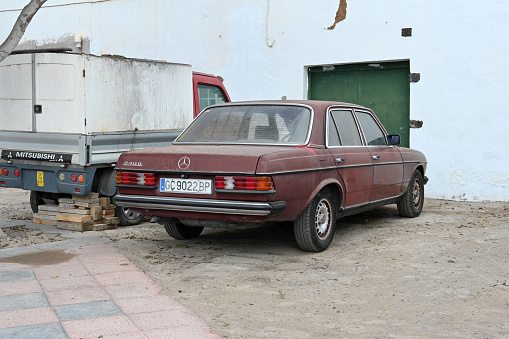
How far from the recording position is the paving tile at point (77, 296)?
509 cm

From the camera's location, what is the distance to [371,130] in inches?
320

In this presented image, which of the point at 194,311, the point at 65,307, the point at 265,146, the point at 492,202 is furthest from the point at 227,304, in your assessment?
the point at 492,202

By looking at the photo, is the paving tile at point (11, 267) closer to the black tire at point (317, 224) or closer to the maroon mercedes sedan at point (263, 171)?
the maroon mercedes sedan at point (263, 171)

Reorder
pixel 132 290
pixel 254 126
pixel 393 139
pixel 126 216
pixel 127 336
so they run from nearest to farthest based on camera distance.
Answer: pixel 127 336
pixel 132 290
pixel 254 126
pixel 393 139
pixel 126 216

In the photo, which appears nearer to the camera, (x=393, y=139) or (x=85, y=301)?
(x=85, y=301)

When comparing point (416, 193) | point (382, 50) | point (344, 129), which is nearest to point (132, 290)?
point (344, 129)

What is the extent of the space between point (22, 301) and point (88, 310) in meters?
0.61

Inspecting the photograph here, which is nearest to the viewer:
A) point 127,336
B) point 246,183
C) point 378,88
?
point 127,336

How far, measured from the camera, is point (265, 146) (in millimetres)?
6516

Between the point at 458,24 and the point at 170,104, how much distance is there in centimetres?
505

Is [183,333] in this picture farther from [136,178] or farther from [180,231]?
[180,231]

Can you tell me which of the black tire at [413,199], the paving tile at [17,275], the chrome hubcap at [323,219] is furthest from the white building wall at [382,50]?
the paving tile at [17,275]

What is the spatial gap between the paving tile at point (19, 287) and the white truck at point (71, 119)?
2.47m

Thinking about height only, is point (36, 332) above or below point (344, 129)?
below
